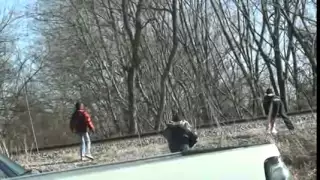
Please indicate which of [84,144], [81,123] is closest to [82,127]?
[81,123]

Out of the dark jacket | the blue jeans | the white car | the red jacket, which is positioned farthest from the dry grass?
the white car

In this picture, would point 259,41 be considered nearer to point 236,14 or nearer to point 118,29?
point 236,14

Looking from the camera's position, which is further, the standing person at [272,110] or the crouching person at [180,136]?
the standing person at [272,110]

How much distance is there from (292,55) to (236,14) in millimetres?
4402

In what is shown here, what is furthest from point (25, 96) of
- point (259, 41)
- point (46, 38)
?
point (259, 41)

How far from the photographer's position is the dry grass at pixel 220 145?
36.6ft

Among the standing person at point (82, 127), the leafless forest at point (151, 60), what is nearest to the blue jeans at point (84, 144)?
the standing person at point (82, 127)

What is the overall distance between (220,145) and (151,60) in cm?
2443

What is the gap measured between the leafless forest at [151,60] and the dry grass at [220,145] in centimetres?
1144

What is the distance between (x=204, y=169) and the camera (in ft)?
13.2

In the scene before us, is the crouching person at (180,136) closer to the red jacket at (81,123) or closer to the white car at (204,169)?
the red jacket at (81,123)

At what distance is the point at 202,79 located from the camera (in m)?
36.5

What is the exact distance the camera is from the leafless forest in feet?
119

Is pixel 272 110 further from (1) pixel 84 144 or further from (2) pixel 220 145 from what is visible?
(1) pixel 84 144
